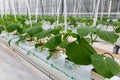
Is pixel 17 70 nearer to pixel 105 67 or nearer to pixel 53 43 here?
pixel 53 43

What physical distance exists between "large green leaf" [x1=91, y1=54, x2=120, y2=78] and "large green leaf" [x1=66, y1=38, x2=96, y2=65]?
8cm

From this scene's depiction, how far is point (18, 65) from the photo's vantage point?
229cm

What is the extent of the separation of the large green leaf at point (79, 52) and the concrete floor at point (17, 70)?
27.9 inches

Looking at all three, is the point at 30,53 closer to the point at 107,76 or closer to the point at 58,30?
the point at 58,30

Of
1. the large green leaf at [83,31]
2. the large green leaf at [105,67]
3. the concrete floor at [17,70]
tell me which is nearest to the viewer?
the large green leaf at [105,67]

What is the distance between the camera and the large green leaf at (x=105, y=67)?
96 centimetres

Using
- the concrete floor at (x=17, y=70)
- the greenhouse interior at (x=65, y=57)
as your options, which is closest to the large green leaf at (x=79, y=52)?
the greenhouse interior at (x=65, y=57)

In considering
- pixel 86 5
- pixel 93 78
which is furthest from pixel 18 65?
pixel 86 5

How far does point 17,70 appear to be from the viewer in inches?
84.9

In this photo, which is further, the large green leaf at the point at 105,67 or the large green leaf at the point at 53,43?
the large green leaf at the point at 53,43

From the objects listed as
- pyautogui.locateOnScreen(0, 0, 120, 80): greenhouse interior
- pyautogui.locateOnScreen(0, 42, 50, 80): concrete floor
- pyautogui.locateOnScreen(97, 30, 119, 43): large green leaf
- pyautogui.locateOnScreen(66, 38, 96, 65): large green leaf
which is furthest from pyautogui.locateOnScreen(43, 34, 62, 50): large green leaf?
pyautogui.locateOnScreen(0, 42, 50, 80): concrete floor

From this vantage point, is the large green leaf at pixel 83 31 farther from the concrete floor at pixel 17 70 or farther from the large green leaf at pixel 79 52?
the concrete floor at pixel 17 70

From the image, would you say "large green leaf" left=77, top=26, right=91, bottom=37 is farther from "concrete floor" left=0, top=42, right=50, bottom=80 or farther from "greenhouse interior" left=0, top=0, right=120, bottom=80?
"concrete floor" left=0, top=42, right=50, bottom=80

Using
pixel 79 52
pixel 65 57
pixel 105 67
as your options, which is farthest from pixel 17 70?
pixel 105 67
